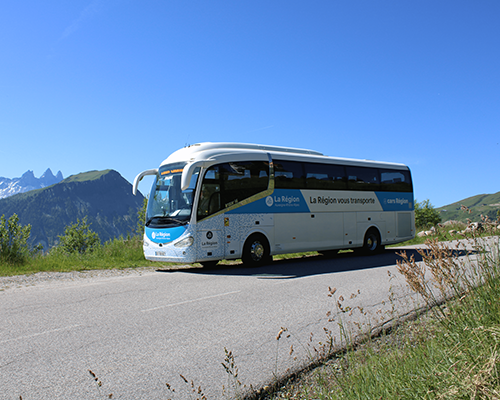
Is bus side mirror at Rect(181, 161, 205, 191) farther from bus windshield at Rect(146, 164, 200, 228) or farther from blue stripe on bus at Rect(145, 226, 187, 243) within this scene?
blue stripe on bus at Rect(145, 226, 187, 243)

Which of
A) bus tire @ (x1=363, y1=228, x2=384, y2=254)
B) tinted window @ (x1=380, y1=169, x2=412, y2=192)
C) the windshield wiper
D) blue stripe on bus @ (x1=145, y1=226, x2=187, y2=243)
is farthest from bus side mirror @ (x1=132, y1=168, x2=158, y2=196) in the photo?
tinted window @ (x1=380, y1=169, x2=412, y2=192)

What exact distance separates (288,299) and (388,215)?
10.9 meters

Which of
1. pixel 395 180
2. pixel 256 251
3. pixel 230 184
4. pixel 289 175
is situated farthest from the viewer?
pixel 395 180

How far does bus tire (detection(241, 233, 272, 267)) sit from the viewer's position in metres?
11.9

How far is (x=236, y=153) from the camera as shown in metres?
11.9

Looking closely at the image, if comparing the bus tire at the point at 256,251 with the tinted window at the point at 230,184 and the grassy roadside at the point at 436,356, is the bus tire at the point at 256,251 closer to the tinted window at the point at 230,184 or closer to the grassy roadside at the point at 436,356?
the tinted window at the point at 230,184

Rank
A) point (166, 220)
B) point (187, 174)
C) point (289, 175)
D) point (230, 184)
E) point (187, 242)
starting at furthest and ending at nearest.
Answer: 1. point (289, 175)
2. point (230, 184)
3. point (166, 220)
4. point (187, 242)
5. point (187, 174)

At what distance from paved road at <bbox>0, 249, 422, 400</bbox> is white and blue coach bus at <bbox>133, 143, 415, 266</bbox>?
2.25m

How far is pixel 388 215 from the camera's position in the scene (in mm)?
16500

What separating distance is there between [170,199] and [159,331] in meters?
6.75

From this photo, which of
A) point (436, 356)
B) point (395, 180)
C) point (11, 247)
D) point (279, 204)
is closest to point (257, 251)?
point (279, 204)

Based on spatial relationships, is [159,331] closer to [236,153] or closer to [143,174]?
[236,153]

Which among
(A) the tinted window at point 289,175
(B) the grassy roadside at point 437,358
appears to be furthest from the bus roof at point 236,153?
(B) the grassy roadside at point 437,358

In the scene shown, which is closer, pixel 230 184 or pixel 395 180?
pixel 230 184
